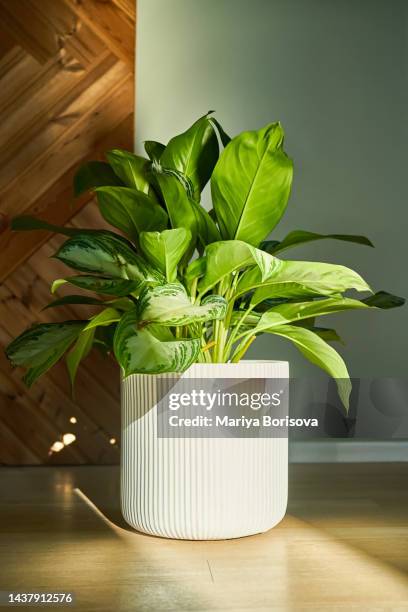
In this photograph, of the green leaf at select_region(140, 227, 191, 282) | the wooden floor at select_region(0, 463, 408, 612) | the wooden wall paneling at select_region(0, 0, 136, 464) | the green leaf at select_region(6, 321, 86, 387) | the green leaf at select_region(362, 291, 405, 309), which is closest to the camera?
the wooden floor at select_region(0, 463, 408, 612)

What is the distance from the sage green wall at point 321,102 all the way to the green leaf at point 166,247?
0.77 metres

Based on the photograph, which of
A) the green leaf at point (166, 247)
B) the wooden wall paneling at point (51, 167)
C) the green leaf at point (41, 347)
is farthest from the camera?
the wooden wall paneling at point (51, 167)

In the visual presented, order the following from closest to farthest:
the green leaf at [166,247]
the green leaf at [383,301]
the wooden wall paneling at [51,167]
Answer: the green leaf at [166,247]
the green leaf at [383,301]
the wooden wall paneling at [51,167]

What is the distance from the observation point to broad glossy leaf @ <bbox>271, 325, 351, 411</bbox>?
44.1 inches

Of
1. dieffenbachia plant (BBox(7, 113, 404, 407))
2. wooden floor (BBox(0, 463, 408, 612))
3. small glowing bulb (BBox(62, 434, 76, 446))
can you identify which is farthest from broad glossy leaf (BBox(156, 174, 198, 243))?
small glowing bulb (BBox(62, 434, 76, 446))

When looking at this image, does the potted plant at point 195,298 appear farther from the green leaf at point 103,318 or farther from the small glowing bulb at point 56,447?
the small glowing bulb at point 56,447

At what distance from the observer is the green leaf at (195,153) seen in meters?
1.16

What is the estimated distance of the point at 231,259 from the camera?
1.04m

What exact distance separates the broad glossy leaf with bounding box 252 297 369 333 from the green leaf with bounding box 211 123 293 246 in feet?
0.45

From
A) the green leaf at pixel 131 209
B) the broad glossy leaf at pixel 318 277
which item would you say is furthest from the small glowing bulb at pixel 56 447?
the broad glossy leaf at pixel 318 277

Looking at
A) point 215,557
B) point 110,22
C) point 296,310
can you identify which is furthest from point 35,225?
point 110,22

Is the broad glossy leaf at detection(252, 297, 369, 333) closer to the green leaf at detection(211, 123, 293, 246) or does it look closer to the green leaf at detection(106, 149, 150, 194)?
the green leaf at detection(211, 123, 293, 246)

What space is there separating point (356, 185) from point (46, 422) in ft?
3.54

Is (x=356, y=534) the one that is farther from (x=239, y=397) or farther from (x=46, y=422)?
(x=46, y=422)
